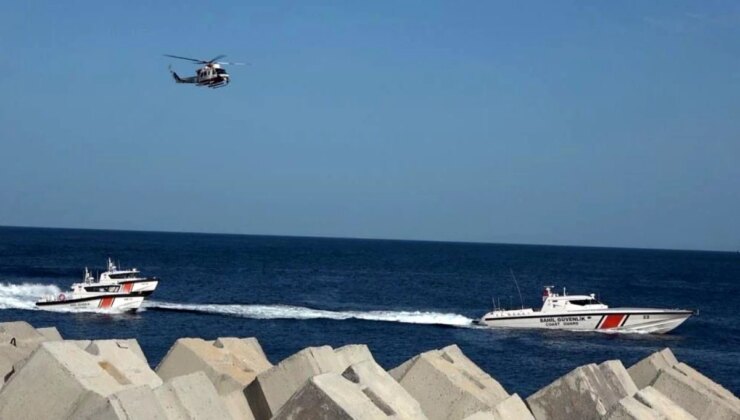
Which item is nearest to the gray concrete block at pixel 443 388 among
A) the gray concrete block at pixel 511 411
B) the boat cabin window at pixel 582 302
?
the gray concrete block at pixel 511 411

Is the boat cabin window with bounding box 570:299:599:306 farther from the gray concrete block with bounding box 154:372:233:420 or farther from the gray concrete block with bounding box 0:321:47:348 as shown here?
the gray concrete block with bounding box 154:372:233:420

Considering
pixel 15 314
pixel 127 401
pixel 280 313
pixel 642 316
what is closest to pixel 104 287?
pixel 15 314

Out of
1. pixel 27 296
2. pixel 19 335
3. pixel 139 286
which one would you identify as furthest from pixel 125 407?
pixel 27 296

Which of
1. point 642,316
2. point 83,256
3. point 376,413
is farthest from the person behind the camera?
point 83,256

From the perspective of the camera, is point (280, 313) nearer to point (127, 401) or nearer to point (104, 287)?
point (104, 287)

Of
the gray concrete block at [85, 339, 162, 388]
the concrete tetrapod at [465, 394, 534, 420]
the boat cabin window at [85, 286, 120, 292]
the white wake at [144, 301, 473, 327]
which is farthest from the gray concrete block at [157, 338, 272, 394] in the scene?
the boat cabin window at [85, 286, 120, 292]

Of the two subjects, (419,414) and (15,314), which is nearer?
(419,414)
